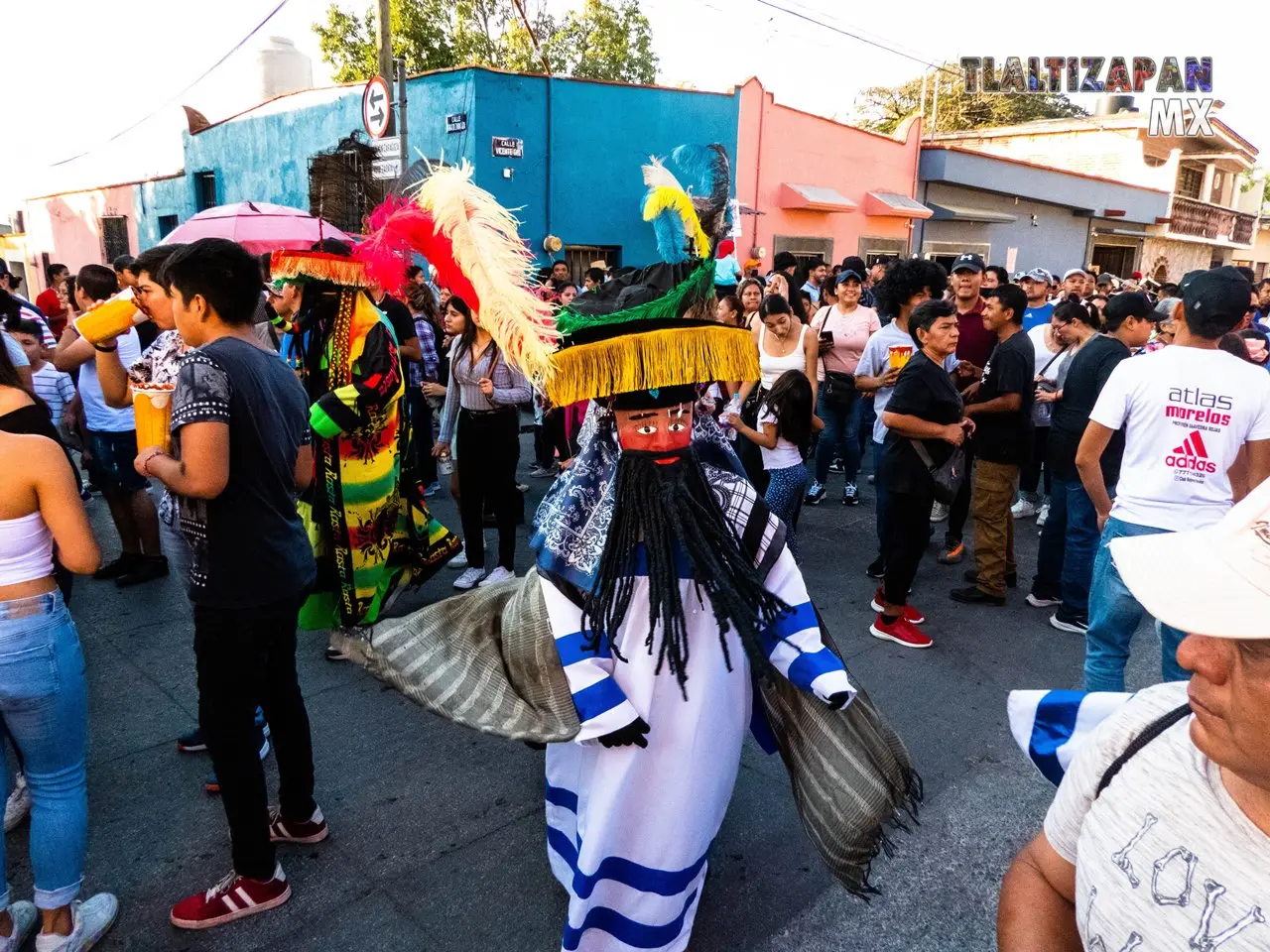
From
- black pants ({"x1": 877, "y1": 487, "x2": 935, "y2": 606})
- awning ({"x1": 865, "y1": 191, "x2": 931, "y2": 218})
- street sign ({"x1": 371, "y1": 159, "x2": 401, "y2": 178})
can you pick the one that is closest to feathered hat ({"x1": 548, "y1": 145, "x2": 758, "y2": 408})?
black pants ({"x1": 877, "y1": 487, "x2": 935, "y2": 606})

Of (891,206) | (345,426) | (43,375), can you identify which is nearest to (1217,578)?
(345,426)

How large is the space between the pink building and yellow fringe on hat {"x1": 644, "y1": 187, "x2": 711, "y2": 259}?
42.4 feet

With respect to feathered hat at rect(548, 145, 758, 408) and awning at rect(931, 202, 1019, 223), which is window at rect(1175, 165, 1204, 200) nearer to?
awning at rect(931, 202, 1019, 223)

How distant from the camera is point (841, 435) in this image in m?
7.12

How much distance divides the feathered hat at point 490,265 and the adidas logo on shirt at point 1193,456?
2.43 meters

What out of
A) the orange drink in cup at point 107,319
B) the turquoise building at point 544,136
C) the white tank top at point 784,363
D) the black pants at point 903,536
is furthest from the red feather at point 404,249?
the turquoise building at point 544,136

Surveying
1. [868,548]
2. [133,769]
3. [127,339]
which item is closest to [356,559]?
[133,769]

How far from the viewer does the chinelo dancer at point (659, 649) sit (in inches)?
84.9

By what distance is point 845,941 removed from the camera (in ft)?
8.20

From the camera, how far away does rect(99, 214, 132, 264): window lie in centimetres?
2194

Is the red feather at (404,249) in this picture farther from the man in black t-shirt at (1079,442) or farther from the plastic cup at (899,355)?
the plastic cup at (899,355)

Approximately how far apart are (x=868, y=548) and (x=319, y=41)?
75.8ft

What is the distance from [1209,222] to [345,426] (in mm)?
38169

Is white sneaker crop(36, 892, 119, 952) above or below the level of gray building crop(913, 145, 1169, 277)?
below
